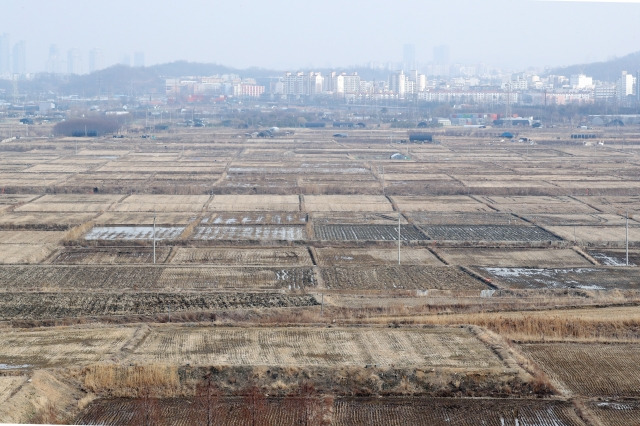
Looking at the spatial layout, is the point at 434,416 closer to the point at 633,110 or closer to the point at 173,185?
the point at 173,185

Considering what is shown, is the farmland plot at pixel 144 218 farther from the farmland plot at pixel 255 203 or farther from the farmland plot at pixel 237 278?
the farmland plot at pixel 237 278

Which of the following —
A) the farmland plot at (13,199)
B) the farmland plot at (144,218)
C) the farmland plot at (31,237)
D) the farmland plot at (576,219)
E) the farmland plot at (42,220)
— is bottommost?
the farmland plot at (576,219)

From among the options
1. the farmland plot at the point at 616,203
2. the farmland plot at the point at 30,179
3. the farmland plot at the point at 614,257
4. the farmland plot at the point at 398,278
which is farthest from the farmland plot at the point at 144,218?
the farmland plot at the point at 616,203

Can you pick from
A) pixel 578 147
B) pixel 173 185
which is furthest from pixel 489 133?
pixel 173 185

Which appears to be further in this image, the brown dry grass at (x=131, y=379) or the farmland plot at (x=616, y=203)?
the farmland plot at (x=616, y=203)

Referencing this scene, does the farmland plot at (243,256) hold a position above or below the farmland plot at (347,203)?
below

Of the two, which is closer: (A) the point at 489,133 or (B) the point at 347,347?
(B) the point at 347,347

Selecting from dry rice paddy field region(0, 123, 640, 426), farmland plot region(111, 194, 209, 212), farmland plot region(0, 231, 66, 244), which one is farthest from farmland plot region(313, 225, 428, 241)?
farmland plot region(0, 231, 66, 244)
